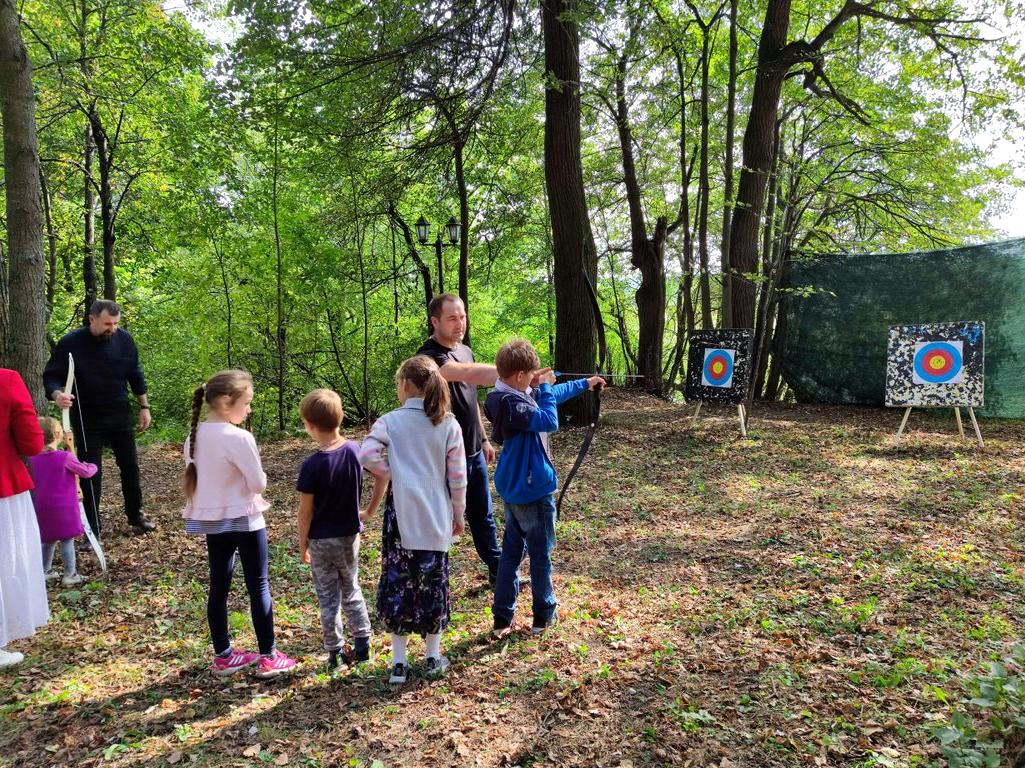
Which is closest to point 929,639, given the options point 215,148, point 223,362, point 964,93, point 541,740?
point 541,740

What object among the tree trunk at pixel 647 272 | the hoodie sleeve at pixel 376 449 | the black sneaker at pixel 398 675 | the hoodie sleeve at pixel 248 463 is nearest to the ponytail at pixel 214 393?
the hoodie sleeve at pixel 248 463

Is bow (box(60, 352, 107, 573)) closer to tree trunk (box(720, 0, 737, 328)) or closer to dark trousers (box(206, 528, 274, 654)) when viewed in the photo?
dark trousers (box(206, 528, 274, 654))

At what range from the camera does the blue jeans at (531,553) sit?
110 inches

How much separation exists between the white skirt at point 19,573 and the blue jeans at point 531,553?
220 cm

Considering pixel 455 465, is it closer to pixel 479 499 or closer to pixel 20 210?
pixel 479 499

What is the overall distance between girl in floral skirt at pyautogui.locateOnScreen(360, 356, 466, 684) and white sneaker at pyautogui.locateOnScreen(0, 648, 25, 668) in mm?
1870

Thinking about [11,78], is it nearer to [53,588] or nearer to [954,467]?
[53,588]

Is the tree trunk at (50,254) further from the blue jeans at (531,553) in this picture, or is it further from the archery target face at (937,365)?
the archery target face at (937,365)

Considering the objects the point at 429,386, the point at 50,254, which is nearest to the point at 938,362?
the point at 429,386

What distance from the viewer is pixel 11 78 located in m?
4.23

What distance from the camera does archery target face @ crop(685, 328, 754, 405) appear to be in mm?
7177

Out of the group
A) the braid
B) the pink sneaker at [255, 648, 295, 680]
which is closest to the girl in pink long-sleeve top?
the braid

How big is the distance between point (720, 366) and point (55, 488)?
21.3 feet

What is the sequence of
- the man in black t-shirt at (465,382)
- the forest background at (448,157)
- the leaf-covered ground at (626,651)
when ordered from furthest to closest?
the forest background at (448,157), the man in black t-shirt at (465,382), the leaf-covered ground at (626,651)
